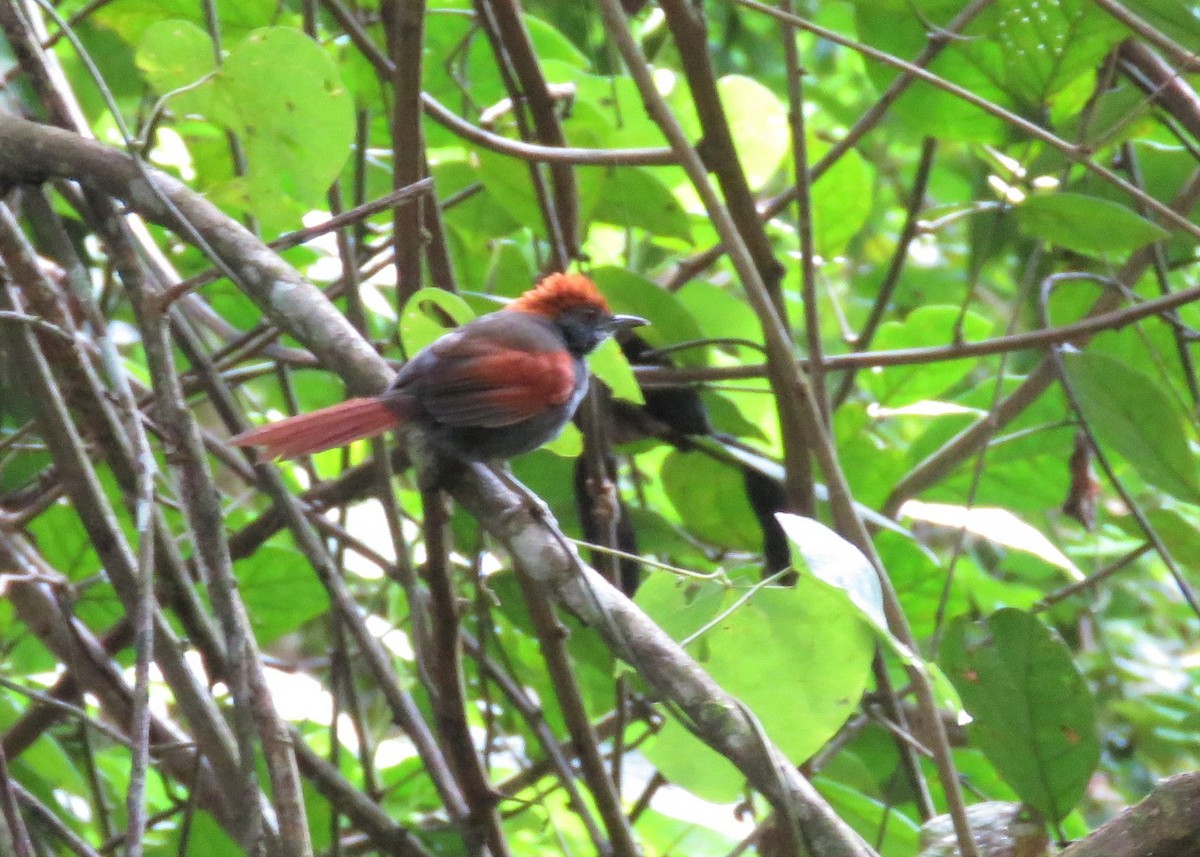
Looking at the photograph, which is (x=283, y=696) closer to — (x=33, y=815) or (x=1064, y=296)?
(x=33, y=815)

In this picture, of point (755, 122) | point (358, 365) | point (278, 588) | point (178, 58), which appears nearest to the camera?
point (358, 365)

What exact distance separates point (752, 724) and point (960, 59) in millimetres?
1691

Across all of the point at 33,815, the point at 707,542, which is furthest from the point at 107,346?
the point at 707,542

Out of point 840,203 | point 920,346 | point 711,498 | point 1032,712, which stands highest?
point 840,203

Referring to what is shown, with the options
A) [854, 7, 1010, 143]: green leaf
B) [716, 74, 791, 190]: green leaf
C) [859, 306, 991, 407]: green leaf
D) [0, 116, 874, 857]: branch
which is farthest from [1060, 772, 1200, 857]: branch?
[716, 74, 791, 190]: green leaf

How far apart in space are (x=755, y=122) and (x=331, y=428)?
1316 millimetres

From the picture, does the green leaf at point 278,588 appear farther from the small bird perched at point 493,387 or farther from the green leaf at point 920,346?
the green leaf at point 920,346

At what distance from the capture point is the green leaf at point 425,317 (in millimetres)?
1908

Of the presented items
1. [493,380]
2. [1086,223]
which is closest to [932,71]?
[1086,223]

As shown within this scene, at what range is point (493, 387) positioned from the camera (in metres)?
2.52

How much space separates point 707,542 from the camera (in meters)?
2.64

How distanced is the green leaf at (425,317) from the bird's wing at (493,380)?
0.09m

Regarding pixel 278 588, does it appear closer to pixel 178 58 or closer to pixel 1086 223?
pixel 178 58

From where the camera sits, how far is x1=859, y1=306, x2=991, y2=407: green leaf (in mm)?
2898
